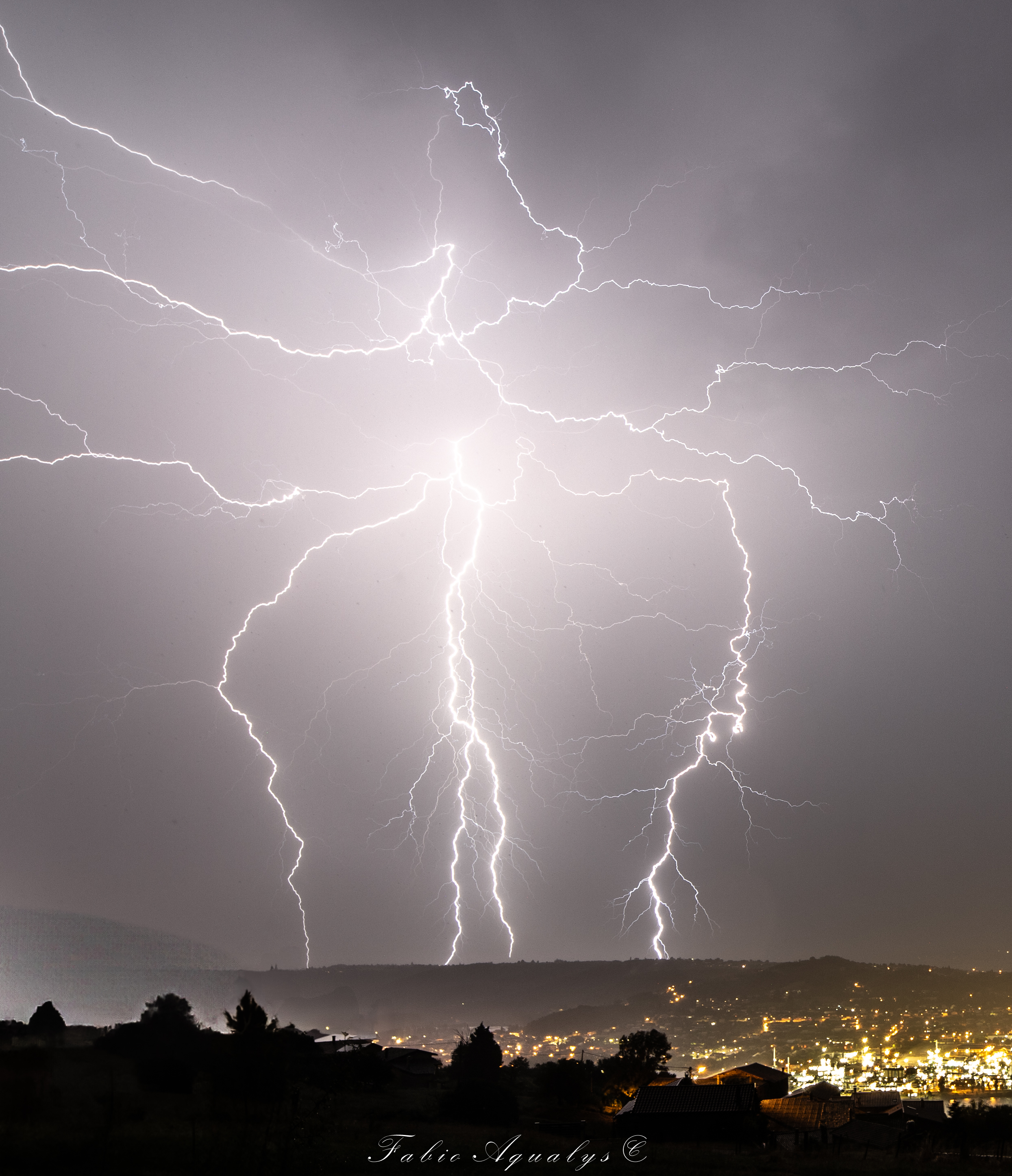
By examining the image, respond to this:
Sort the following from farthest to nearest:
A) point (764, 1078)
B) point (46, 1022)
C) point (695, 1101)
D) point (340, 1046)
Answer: point (340, 1046), point (764, 1078), point (46, 1022), point (695, 1101)

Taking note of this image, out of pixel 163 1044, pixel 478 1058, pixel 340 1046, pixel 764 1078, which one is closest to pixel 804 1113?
pixel 764 1078

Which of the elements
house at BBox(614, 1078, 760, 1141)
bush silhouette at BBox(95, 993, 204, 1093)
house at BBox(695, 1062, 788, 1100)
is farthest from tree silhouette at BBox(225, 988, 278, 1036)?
house at BBox(695, 1062, 788, 1100)

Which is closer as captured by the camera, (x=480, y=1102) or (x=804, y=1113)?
(x=480, y=1102)

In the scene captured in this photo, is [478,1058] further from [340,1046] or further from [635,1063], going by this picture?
[340,1046]

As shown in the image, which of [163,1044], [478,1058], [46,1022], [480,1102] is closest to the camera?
[480,1102]

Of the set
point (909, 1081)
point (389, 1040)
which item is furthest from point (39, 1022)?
point (389, 1040)

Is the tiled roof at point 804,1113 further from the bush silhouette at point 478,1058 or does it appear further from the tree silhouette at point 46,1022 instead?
the tree silhouette at point 46,1022

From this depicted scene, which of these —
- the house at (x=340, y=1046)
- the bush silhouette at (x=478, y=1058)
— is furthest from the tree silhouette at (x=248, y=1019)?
the house at (x=340, y=1046)
